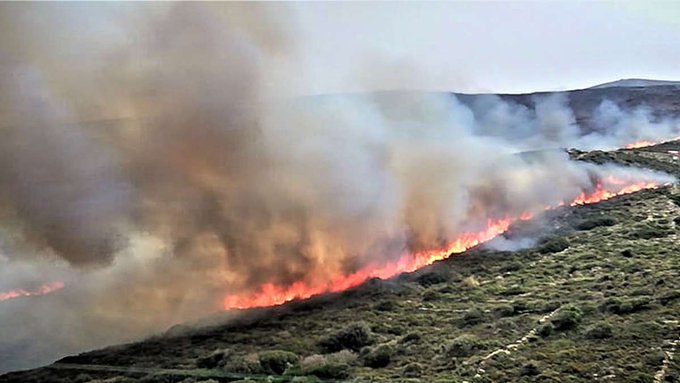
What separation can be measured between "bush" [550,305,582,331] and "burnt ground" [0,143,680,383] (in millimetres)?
72

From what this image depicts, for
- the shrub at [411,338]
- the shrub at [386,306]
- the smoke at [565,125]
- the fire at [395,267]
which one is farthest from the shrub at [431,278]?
the smoke at [565,125]

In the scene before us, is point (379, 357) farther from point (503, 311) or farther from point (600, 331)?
point (600, 331)

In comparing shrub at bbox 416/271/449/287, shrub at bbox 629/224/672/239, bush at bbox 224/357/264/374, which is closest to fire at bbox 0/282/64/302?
bush at bbox 224/357/264/374

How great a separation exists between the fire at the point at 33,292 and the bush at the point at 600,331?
2163 cm

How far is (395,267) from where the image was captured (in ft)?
128

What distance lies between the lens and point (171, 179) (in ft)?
112

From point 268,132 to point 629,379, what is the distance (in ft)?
73.0

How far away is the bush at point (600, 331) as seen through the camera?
22.8 m

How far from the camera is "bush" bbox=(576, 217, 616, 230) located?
44.5 m

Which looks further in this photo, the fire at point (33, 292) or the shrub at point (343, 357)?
the fire at point (33, 292)

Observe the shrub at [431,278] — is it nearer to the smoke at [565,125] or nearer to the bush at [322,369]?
the bush at [322,369]

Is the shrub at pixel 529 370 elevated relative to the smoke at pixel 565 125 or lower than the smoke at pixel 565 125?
lower

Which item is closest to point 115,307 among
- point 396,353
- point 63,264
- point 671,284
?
point 63,264

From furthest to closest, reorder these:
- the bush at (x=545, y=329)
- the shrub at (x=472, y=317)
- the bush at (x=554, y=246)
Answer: the bush at (x=554, y=246), the shrub at (x=472, y=317), the bush at (x=545, y=329)
